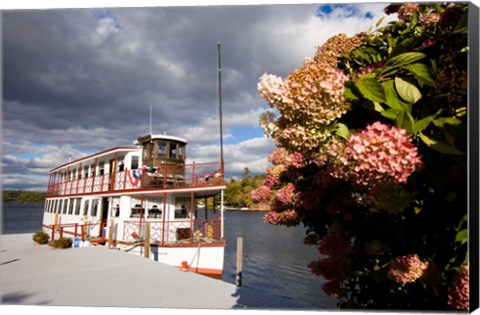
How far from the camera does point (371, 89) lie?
922 mm

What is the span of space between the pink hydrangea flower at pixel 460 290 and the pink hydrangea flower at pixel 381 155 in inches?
21.3

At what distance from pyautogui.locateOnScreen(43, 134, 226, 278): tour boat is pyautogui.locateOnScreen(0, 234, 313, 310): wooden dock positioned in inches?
68.9

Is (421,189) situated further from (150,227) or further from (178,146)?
(178,146)

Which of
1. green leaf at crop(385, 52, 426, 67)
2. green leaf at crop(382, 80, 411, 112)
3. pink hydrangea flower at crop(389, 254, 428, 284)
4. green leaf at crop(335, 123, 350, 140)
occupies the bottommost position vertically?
pink hydrangea flower at crop(389, 254, 428, 284)

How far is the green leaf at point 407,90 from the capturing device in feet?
3.08

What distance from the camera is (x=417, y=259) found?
1141 mm

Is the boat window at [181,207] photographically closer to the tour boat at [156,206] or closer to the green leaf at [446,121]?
the tour boat at [156,206]

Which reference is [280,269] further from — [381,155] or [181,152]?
[381,155]

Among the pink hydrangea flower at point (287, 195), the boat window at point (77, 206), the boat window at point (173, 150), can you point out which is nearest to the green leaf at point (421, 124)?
the pink hydrangea flower at point (287, 195)

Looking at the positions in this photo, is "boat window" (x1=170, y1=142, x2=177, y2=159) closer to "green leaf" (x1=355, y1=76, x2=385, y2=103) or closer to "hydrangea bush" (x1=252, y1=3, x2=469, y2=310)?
"hydrangea bush" (x1=252, y1=3, x2=469, y2=310)

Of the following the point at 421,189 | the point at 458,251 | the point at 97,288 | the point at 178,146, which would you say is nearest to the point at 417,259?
the point at 458,251

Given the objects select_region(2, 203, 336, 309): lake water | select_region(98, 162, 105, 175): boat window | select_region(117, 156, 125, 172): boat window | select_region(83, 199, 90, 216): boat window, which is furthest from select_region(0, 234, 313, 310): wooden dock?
select_region(98, 162, 105, 175): boat window

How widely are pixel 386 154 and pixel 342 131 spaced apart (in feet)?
0.57

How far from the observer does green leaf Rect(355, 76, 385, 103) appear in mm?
913
